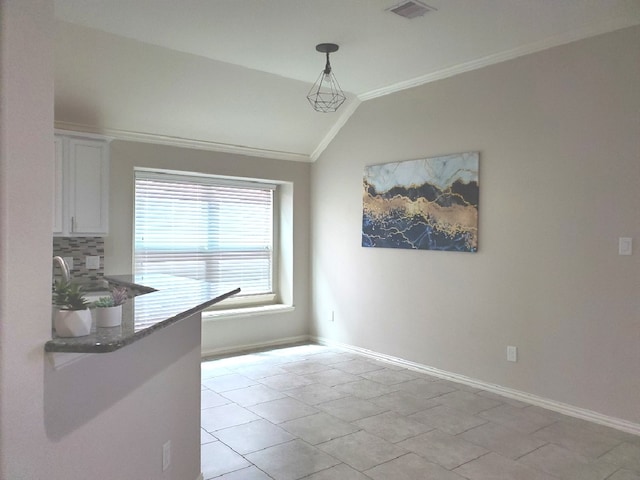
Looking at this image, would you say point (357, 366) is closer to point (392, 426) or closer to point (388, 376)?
point (388, 376)

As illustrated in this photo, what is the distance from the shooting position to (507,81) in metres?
4.25

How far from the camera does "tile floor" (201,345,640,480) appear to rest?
2963 mm

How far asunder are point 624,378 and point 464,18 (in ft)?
8.92

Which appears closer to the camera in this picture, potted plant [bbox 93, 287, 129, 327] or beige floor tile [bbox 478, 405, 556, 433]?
potted plant [bbox 93, 287, 129, 327]

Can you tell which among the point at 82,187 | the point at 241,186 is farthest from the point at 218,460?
the point at 241,186

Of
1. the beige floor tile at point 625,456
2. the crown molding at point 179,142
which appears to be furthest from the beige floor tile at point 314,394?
the crown molding at point 179,142

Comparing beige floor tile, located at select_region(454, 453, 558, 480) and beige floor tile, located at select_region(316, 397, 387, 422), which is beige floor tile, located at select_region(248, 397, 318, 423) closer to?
beige floor tile, located at select_region(316, 397, 387, 422)

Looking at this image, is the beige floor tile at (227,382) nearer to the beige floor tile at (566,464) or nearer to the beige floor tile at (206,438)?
the beige floor tile at (206,438)

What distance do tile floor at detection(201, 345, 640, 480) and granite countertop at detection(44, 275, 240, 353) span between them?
1.03 meters

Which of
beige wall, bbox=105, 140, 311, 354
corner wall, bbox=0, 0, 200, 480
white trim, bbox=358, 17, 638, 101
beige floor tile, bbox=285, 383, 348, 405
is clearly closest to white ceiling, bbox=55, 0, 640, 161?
white trim, bbox=358, 17, 638, 101

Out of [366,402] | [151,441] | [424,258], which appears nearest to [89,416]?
[151,441]

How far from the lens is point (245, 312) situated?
19.3 ft

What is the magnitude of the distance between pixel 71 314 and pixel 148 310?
57 centimetres

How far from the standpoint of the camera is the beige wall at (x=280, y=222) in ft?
16.3
